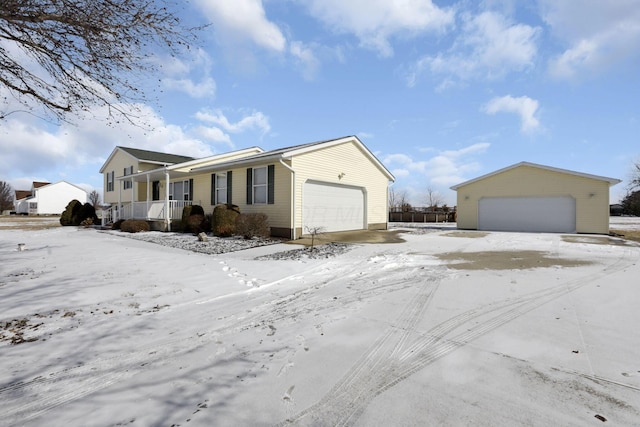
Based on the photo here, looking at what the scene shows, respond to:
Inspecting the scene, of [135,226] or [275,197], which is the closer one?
[275,197]

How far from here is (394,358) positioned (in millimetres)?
2869

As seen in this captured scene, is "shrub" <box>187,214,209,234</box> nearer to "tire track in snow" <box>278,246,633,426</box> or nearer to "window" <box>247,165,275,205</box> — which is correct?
"window" <box>247,165,275,205</box>

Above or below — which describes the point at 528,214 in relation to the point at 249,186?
below

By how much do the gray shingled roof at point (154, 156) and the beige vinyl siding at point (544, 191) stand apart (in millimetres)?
21549

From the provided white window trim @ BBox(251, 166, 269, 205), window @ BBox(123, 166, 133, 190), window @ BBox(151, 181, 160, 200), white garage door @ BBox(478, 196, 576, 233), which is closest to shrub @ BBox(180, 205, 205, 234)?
white window trim @ BBox(251, 166, 269, 205)

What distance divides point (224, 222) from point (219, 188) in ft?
12.8

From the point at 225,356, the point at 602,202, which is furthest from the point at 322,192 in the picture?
the point at 602,202

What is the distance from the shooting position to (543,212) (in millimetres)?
17812

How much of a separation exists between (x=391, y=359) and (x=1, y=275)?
7352mm

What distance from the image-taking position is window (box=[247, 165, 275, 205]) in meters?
13.4

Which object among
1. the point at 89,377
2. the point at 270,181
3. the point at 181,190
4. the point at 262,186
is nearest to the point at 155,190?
the point at 181,190

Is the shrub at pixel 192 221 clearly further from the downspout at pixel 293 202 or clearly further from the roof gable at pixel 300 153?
the downspout at pixel 293 202

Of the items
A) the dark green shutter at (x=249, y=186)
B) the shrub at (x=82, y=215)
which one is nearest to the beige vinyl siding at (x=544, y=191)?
the dark green shutter at (x=249, y=186)

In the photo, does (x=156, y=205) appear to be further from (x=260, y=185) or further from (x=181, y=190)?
(x=260, y=185)
